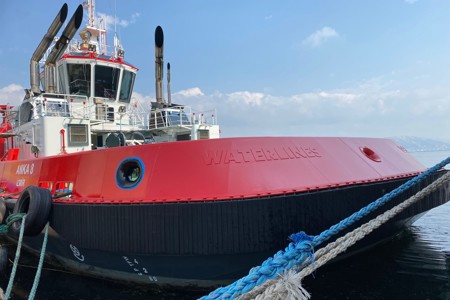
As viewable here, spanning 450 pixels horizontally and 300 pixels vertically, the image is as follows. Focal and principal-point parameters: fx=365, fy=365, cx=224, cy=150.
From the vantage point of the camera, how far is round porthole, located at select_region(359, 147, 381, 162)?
574 centimetres

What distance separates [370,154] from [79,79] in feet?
25.1

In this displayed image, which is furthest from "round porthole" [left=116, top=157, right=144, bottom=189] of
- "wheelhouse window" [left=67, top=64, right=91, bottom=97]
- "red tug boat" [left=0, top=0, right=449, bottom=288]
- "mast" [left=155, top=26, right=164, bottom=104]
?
"mast" [left=155, top=26, right=164, bottom=104]

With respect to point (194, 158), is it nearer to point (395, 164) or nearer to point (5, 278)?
point (395, 164)

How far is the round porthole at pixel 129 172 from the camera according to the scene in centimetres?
484

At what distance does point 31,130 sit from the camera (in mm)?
8492

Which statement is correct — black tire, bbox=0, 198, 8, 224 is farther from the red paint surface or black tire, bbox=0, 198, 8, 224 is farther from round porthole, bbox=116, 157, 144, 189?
round porthole, bbox=116, 157, 144, 189

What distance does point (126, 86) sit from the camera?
35.1 ft

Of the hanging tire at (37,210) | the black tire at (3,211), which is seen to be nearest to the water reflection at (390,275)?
the hanging tire at (37,210)

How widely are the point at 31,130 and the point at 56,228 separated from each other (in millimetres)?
4039

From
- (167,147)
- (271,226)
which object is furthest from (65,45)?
(271,226)

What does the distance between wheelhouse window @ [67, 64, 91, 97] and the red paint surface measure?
471 cm

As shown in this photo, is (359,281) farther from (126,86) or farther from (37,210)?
(126,86)

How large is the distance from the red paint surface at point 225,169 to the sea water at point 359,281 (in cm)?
129

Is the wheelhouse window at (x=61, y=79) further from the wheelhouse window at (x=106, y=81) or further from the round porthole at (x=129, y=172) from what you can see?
the round porthole at (x=129, y=172)
